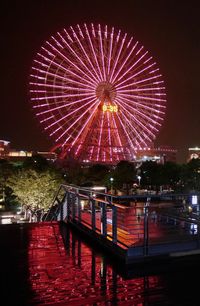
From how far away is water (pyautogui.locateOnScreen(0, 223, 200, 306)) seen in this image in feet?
13.8

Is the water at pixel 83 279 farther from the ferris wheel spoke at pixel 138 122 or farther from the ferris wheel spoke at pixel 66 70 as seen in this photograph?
the ferris wheel spoke at pixel 138 122

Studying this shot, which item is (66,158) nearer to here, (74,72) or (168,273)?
(74,72)

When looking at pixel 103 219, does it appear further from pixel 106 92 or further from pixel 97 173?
pixel 97 173

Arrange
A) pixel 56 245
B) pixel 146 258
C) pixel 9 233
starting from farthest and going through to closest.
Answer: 1. pixel 9 233
2. pixel 56 245
3. pixel 146 258

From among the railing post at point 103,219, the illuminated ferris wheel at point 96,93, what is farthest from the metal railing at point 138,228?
the illuminated ferris wheel at point 96,93

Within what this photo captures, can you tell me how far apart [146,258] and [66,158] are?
133 ft

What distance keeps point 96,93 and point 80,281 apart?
36.7 meters

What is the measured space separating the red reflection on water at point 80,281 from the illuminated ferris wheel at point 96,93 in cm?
3229

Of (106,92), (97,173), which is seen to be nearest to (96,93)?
(106,92)

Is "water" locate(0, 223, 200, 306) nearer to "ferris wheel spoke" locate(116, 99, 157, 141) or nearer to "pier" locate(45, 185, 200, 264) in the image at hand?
"pier" locate(45, 185, 200, 264)

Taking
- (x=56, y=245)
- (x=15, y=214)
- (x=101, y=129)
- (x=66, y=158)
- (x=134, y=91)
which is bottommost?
(x=15, y=214)

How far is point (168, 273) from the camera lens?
505cm

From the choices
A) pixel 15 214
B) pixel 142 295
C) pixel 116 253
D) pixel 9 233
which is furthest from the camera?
pixel 15 214

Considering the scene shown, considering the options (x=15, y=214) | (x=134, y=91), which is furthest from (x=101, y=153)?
(x=15, y=214)
